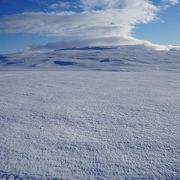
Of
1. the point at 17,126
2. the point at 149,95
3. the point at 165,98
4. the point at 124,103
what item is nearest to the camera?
the point at 17,126

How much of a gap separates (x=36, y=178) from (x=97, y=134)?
1.34 m

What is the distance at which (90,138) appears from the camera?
3.74 m

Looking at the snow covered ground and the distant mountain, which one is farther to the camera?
the distant mountain

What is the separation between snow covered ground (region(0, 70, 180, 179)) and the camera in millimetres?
2904

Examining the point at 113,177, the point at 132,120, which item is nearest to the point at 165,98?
the point at 132,120

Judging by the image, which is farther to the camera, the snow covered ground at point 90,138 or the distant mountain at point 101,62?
the distant mountain at point 101,62

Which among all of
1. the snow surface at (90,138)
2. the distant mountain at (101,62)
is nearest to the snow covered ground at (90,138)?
the snow surface at (90,138)

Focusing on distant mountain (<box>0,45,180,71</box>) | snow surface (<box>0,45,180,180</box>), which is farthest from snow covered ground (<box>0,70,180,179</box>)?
A: distant mountain (<box>0,45,180,71</box>)

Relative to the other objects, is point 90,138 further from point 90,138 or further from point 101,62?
point 101,62

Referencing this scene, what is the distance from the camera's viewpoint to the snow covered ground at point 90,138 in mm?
2904

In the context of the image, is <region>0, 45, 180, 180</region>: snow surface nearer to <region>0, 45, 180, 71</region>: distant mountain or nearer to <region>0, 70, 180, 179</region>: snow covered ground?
<region>0, 70, 180, 179</region>: snow covered ground

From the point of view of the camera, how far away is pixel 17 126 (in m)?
4.22

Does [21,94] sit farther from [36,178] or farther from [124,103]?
[36,178]

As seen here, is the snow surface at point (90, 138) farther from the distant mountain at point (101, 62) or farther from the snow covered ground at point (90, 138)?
the distant mountain at point (101, 62)
